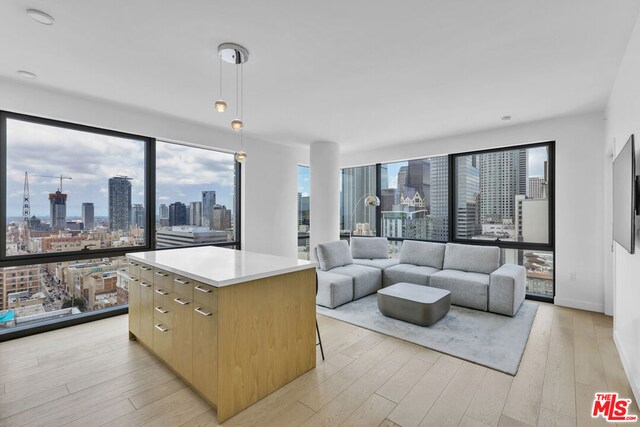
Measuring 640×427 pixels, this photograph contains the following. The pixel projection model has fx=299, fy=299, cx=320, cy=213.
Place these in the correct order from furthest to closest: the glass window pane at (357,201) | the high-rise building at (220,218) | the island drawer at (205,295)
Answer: the glass window pane at (357,201) → the high-rise building at (220,218) → the island drawer at (205,295)

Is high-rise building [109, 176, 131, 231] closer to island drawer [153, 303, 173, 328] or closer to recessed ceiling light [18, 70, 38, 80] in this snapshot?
recessed ceiling light [18, 70, 38, 80]

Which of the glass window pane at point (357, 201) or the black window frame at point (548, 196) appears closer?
the black window frame at point (548, 196)

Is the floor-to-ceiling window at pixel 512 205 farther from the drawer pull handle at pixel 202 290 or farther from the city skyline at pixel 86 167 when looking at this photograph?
the drawer pull handle at pixel 202 290

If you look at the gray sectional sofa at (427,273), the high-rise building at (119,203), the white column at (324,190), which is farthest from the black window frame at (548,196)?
the high-rise building at (119,203)

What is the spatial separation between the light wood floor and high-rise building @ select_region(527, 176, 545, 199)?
6.96ft

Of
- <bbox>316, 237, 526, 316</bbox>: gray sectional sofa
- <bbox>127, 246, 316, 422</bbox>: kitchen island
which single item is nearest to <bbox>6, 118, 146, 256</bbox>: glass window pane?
<bbox>127, 246, 316, 422</bbox>: kitchen island

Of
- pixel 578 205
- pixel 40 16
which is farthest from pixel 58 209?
pixel 578 205

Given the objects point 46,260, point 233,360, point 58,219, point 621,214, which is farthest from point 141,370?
point 621,214

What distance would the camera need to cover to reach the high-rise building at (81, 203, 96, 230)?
372 centimetres

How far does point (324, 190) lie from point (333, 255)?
1.37 m

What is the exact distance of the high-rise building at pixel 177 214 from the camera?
446 centimetres

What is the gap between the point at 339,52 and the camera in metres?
2.51

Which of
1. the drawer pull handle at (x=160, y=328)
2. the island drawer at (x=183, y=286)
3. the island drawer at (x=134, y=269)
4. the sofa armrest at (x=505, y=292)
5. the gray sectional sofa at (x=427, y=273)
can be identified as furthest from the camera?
the gray sectional sofa at (x=427, y=273)

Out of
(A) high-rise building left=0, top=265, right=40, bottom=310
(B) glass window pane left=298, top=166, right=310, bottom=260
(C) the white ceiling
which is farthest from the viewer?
(B) glass window pane left=298, top=166, right=310, bottom=260
